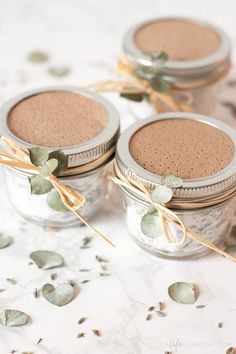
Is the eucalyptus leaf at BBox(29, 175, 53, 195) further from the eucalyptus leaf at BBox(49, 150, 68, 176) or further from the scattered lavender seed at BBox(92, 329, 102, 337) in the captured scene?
the scattered lavender seed at BBox(92, 329, 102, 337)

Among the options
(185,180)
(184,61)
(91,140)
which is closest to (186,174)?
(185,180)

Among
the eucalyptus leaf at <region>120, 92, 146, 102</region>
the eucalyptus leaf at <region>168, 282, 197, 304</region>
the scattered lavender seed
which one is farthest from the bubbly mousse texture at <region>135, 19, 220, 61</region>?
the scattered lavender seed

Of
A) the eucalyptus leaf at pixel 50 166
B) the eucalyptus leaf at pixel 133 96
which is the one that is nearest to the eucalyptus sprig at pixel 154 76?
the eucalyptus leaf at pixel 133 96

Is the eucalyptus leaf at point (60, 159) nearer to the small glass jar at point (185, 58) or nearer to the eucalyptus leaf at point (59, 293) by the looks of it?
the eucalyptus leaf at point (59, 293)

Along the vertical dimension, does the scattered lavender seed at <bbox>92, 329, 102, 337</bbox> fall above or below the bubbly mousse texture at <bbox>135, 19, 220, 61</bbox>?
below

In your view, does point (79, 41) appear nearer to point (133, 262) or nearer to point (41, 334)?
point (133, 262)
